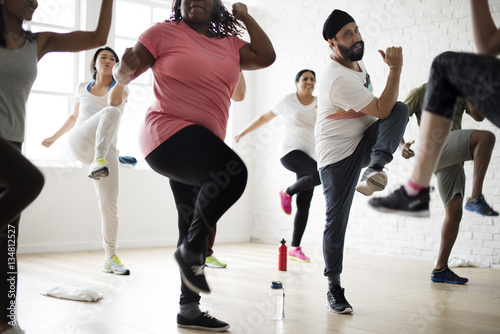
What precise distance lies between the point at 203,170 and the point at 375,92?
4.54 m

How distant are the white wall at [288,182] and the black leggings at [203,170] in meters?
3.84

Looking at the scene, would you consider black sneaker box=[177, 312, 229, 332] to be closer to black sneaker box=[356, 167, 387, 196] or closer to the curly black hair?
black sneaker box=[356, 167, 387, 196]

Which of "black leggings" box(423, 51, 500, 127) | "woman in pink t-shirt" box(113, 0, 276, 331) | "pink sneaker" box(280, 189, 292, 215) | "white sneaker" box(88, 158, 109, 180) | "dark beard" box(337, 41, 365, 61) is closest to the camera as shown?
"black leggings" box(423, 51, 500, 127)

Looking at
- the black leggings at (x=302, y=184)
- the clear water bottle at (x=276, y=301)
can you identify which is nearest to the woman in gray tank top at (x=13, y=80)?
the clear water bottle at (x=276, y=301)

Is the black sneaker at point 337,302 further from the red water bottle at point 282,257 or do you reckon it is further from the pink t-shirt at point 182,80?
the red water bottle at point 282,257

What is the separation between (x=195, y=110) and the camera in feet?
7.40

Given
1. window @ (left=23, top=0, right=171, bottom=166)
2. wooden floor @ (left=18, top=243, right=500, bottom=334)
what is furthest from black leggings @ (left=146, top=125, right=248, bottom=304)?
window @ (left=23, top=0, right=171, bottom=166)

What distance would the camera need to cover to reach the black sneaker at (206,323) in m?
2.51

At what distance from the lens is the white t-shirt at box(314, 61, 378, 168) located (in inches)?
109

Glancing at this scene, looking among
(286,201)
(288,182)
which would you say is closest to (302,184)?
(286,201)

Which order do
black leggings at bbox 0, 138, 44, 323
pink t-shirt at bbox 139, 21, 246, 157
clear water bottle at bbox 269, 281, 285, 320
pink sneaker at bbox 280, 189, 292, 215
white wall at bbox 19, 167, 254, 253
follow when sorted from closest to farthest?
black leggings at bbox 0, 138, 44, 323
pink t-shirt at bbox 139, 21, 246, 157
clear water bottle at bbox 269, 281, 285, 320
pink sneaker at bbox 280, 189, 292, 215
white wall at bbox 19, 167, 254, 253

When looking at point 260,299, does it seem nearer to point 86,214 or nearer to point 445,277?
point 445,277

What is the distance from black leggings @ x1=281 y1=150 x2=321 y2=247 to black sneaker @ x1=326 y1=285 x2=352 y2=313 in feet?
6.42

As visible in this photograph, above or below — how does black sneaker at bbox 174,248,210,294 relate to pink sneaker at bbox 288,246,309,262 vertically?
above
